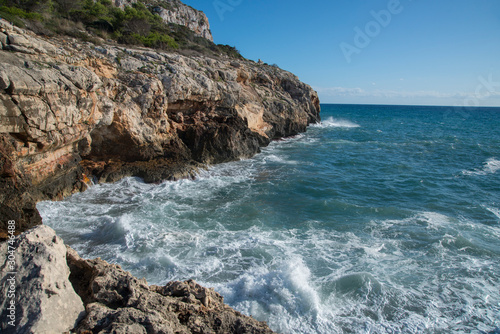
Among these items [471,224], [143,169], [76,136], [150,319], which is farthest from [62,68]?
[471,224]

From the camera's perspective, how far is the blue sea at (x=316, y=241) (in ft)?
23.1

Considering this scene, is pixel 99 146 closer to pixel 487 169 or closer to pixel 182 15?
pixel 487 169

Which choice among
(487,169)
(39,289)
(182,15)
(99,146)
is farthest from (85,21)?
(487,169)

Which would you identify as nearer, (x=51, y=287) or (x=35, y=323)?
(x=35, y=323)

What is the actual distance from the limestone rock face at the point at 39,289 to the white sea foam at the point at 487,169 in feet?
75.7

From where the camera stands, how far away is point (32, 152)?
10.9 metres

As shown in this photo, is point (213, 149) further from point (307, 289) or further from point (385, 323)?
point (385, 323)

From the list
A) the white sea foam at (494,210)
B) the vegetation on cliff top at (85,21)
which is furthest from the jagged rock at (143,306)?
the vegetation on cliff top at (85,21)

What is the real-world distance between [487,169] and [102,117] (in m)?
25.0

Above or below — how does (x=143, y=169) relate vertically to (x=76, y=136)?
below

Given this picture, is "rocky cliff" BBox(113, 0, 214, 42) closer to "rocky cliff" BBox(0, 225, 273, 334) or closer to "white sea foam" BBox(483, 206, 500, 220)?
"rocky cliff" BBox(0, 225, 273, 334)

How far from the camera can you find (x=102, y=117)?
1411cm

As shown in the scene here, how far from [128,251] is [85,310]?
5167 mm

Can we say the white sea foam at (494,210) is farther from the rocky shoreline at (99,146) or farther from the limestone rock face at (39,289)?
the limestone rock face at (39,289)
